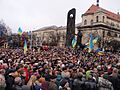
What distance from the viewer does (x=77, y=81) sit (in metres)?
10.2

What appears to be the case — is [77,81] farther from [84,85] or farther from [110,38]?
[110,38]

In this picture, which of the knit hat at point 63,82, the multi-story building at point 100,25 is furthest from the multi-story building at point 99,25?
the knit hat at point 63,82

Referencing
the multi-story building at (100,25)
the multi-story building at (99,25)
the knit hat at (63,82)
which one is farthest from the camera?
the multi-story building at (99,25)

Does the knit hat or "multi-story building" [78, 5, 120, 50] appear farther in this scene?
"multi-story building" [78, 5, 120, 50]

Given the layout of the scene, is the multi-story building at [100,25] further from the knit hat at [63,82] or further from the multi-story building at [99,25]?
the knit hat at [63,82]

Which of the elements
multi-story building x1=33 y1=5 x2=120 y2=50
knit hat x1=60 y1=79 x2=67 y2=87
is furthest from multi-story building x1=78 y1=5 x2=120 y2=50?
knit hat x1=60 y1=79 x2=67 y2=87

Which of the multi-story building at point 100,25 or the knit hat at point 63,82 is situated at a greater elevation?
the multi-story building at point 100,25

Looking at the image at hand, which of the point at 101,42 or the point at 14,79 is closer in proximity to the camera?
the point at 14,79

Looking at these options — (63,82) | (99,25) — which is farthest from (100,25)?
(63,82)

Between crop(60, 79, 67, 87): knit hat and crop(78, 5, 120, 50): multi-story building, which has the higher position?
crop(78, 5, 120, 50): multi-story building

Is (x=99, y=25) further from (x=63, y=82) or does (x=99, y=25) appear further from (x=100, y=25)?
(x=63, y=82)

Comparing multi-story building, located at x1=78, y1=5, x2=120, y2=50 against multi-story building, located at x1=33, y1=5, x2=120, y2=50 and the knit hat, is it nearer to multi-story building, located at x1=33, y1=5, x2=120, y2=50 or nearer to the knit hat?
multi-story building, located at x1=33, y1=5, x2=120, y2=50

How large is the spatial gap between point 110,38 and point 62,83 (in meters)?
87.6

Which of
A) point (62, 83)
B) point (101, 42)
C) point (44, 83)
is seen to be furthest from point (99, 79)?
point (101, 42)
